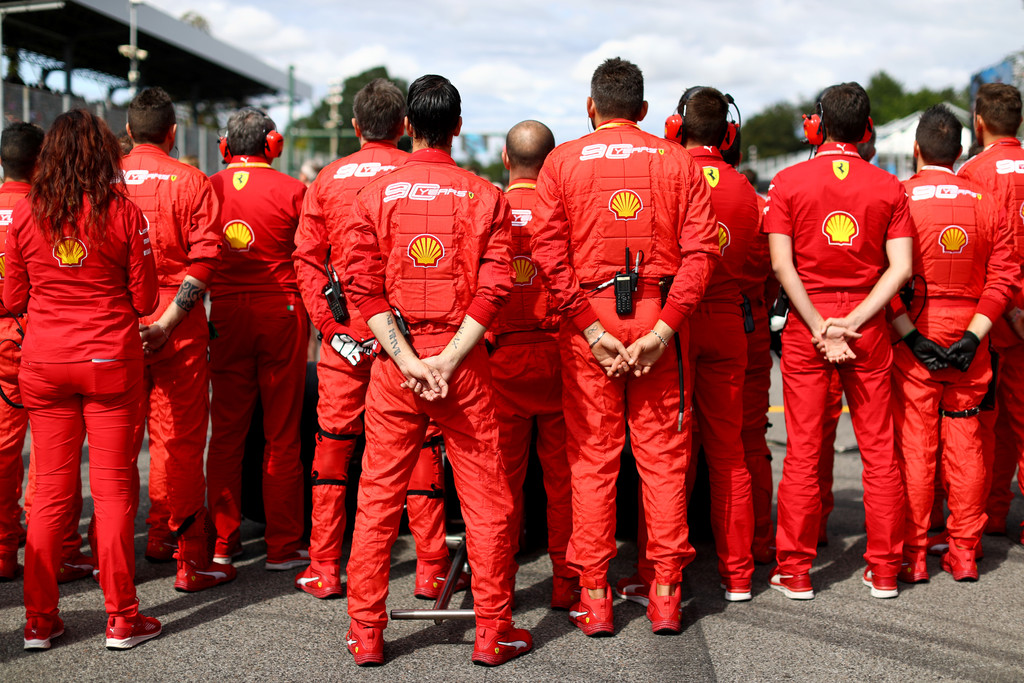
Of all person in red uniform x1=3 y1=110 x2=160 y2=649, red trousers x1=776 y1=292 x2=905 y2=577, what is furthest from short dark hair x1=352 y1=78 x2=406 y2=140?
red trousers x1=776 y1=292 x2=905 y2=577

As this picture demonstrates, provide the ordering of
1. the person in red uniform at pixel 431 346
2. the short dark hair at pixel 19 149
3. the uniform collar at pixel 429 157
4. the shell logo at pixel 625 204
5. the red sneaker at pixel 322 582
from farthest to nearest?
the short dark hair at pixel 19 149 < the red sneaker at pixel 322 582 < the shell logo at pixel 625 204 < the uniform collar at pixel 429 157 < the person in red uniform at pixel 431 346

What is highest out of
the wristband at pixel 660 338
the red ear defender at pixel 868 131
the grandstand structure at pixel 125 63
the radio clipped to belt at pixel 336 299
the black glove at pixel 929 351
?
the grandstand structure at pixel 125 63

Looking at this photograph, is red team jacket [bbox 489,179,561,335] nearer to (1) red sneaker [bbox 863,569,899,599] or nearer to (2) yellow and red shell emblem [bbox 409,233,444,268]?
(2) yellow and red shell emblem [bbox 409,233,444,268]

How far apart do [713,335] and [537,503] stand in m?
1.52

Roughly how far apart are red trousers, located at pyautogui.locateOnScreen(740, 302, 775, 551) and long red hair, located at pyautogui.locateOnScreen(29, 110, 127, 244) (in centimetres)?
322

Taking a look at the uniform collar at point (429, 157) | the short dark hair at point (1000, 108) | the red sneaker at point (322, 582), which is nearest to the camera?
the uniform collar at point (429, 157)

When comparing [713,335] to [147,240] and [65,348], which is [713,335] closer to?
[147,240]

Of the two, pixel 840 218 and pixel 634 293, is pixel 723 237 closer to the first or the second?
pixel 840 218

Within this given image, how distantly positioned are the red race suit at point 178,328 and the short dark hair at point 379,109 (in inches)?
33.8

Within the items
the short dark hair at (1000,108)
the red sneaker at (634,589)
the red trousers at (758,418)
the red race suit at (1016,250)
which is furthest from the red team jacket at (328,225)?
the short dark hair at (1000,108)

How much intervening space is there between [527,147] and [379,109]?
2.57 feet

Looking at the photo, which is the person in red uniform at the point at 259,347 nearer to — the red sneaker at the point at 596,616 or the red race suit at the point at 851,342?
the red sneaker at the point at 596,616

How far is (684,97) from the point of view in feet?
14.6

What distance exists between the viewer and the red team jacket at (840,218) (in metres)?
4.11
